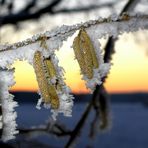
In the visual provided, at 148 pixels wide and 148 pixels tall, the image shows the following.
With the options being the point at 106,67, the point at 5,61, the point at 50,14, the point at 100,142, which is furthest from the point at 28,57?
the point at 100,142

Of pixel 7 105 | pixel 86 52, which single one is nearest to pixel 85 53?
pixel 86 52

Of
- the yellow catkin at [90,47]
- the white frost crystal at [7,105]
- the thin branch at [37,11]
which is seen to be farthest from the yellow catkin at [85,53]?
the thin branch at [37,11]

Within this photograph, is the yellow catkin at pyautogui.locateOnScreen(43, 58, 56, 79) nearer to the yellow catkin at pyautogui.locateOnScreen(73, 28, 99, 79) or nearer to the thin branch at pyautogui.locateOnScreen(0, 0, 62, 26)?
the yellow catkin at pyautogui.locateOnScreen(73, 28, 99, 79)

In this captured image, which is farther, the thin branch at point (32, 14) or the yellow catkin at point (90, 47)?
the thin branch at point (32, 14)

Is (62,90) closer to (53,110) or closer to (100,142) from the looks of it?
(53,110)

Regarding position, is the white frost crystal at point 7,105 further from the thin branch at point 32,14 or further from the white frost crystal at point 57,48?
the thin branch at point 32,14
